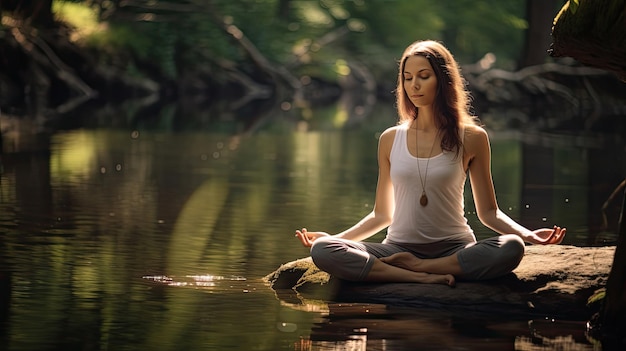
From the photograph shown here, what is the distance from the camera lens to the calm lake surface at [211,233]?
265 inches

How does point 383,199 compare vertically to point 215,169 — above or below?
above

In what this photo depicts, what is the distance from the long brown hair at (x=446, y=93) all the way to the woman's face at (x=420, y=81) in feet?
0.08

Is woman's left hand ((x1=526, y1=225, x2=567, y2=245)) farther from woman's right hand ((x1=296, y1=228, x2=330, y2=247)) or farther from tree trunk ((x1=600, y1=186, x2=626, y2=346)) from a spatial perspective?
woman's right hand ((x1=296, y1=228, x2=330, y2=247))

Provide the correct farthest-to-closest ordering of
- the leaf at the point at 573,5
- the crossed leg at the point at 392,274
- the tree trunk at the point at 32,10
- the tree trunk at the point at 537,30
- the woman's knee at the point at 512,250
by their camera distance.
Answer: the tree trunk at the point at 537,30 < the tree trunk at the point at 32,10 < the crossed leg at the point at 392,274 < the woman's knee at the point at 512,250 < the leaf at the point at 573,5

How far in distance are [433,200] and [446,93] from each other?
58cm

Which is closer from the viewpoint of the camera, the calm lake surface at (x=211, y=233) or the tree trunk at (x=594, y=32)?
the tree trunk at (x=594, y=32)

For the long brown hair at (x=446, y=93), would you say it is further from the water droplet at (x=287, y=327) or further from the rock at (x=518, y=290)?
the water droplet at (x=287, y=327)

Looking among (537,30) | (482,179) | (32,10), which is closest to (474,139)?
(482,179)

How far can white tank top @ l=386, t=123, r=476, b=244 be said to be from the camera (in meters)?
7.84

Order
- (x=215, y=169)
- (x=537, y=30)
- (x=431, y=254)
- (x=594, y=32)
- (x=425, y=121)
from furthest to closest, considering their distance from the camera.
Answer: (x=537, y=30) < (x=215, y=169) < (x=425, y=121) < (x=431, y=254) < (x=594, y=32)

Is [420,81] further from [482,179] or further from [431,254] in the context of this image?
[431,254]

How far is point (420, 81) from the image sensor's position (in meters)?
7.91

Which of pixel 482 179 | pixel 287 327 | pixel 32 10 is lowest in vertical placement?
pixel 287 327

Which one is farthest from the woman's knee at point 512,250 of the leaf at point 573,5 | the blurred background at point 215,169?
the leaf at point 573,5
